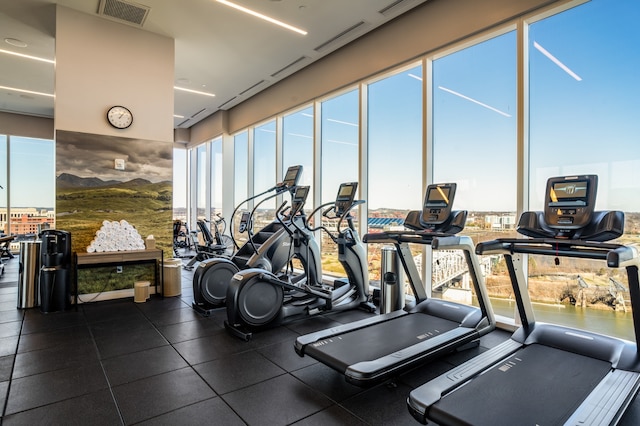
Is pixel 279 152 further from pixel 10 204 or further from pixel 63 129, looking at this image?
pixel 10 204

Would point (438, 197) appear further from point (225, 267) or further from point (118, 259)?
point (118, 259)

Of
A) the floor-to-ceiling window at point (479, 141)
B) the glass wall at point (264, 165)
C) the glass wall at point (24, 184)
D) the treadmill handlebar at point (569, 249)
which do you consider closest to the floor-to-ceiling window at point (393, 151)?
the floor-to-ceiling window at point (479, 141)

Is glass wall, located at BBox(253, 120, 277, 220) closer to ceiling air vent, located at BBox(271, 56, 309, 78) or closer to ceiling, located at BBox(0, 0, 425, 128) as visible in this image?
ceiling, located at BBox(0, 0, 425, 128)

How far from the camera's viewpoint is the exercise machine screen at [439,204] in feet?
11.5

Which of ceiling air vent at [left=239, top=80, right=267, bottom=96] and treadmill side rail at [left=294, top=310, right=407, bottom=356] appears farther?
ceiling air vent at [left=239, top=80, right=267, bottom=96]

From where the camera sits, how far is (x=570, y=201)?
275 centimetres

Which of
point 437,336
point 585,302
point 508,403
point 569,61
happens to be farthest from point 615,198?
point 508,403

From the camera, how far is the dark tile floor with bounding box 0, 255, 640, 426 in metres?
2.29

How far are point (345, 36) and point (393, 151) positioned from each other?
1.90 m

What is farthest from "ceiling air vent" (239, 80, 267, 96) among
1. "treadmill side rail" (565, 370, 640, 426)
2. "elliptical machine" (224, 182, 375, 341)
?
"treadmill side rail" (565, 370, 640, 426)

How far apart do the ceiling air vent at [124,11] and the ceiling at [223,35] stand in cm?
4

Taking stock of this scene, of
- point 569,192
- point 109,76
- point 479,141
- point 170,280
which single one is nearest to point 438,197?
point 569,192

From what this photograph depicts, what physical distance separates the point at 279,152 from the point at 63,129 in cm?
393

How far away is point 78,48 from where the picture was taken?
198 inches
